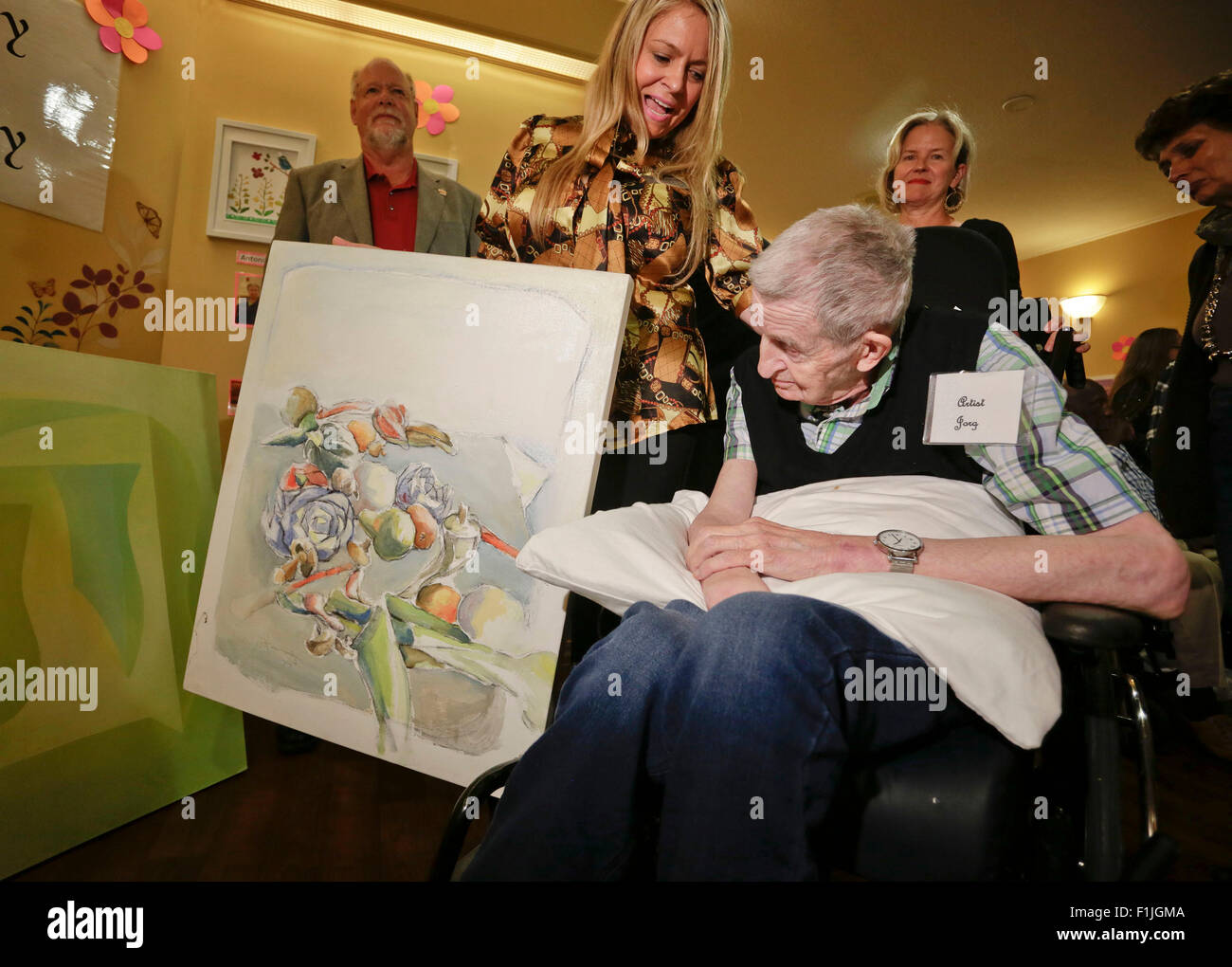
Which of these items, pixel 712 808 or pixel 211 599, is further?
pixel 211 599

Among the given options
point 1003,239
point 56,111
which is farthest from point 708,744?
point 56,111

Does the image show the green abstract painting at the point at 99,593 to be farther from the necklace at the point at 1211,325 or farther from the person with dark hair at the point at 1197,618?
the necklace at the point at 1211,325

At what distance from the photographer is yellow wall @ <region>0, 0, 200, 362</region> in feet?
7.11

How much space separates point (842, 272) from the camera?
1077mm

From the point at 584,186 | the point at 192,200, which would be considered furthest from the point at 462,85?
the point at 584,186

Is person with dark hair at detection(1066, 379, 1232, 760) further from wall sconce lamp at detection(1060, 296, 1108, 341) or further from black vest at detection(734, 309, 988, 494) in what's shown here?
wall sconce lamp at detection(1060, 296, 1108, 341)

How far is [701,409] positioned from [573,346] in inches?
12.4

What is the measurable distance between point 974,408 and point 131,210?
2.94 meters

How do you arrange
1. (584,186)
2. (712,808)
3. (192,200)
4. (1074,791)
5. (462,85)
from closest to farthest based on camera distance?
1. (712,808)
2. (1074,791)
3. (584,186)
4. (192,200)
5. (462,85)

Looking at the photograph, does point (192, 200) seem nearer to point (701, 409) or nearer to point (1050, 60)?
point (701, 409)

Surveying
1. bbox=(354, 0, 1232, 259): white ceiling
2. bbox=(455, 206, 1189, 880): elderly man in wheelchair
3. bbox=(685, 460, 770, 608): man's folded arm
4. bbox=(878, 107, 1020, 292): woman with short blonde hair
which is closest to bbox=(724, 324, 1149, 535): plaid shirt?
bbox=(455, 206, 1189, 880): elderly man in wheelchair

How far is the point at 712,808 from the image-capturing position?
2.31 ft

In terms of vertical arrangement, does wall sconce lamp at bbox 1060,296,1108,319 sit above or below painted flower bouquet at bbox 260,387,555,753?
above

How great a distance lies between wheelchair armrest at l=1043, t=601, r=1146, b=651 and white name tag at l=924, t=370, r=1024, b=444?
1.05 feet
